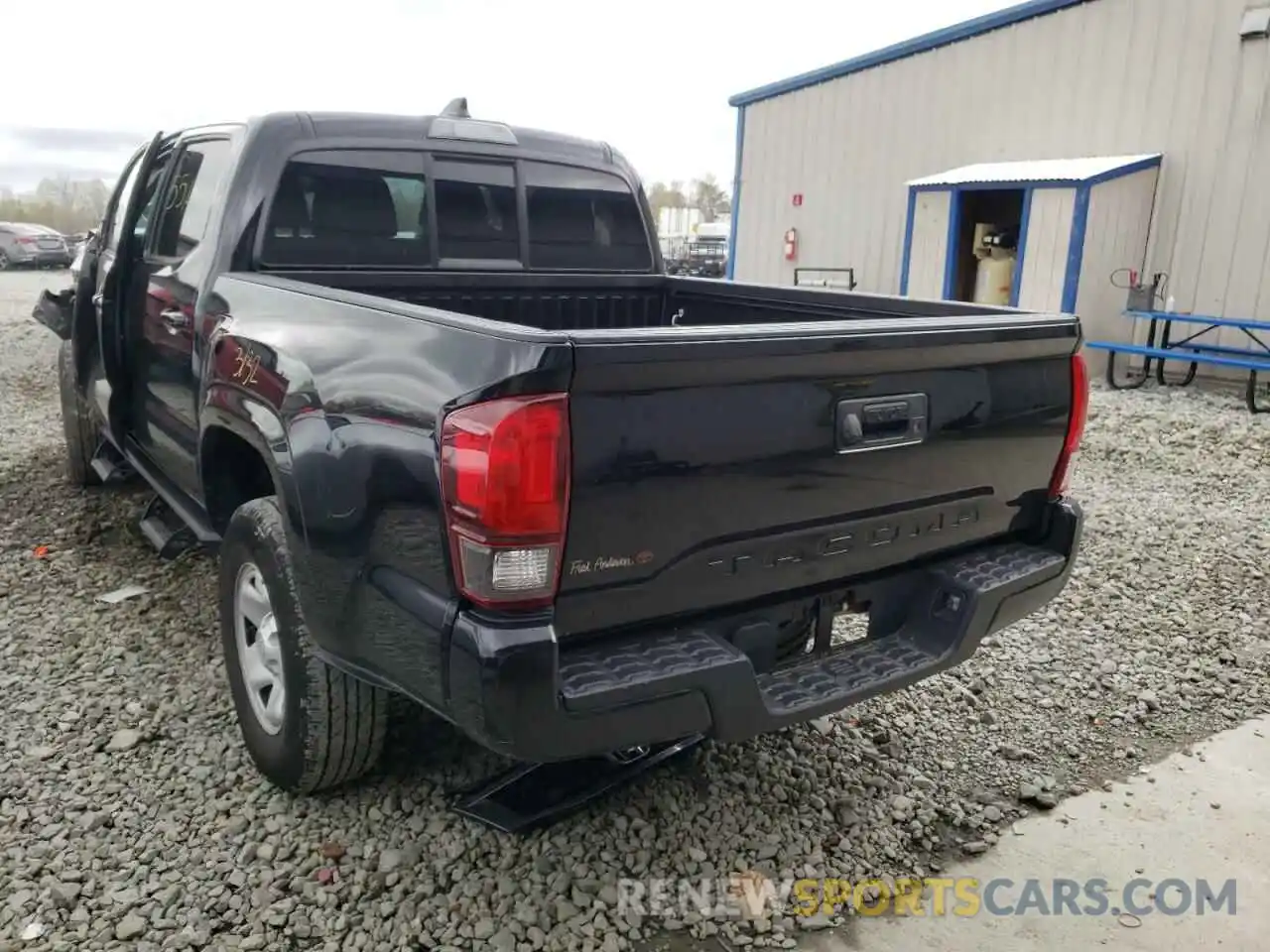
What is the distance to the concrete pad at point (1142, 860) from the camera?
8.17 ft

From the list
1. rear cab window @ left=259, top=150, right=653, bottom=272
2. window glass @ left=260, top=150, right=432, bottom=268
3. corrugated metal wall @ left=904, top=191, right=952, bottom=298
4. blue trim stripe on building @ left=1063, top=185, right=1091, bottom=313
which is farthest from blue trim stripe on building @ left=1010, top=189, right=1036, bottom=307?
window glass @ left=260, top=150, right=432, bottom=268

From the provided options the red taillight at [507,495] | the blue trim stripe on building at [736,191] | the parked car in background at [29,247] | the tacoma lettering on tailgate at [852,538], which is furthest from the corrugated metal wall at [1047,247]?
the parked car in background at [29,247]

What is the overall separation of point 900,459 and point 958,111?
1260 cm

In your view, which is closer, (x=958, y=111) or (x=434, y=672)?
(x=434, y=672)

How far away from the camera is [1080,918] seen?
2.58m

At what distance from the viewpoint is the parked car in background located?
89.8 feet

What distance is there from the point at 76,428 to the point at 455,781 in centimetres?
396

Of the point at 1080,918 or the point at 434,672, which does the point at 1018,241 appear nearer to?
the point at 1080,918

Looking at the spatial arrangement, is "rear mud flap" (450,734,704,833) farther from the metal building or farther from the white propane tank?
the white propane tank

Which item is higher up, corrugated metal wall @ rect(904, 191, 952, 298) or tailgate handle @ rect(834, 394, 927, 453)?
corrugated metal wall @ rect(904, 191, 952, 298)

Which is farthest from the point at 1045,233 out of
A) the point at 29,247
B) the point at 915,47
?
the point at 29,247

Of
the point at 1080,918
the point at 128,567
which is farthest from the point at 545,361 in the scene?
the point at 128,567

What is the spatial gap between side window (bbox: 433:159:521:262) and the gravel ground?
6.16 ft

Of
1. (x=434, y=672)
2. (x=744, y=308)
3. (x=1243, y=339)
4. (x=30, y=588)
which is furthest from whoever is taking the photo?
(x=1243, y=339)
